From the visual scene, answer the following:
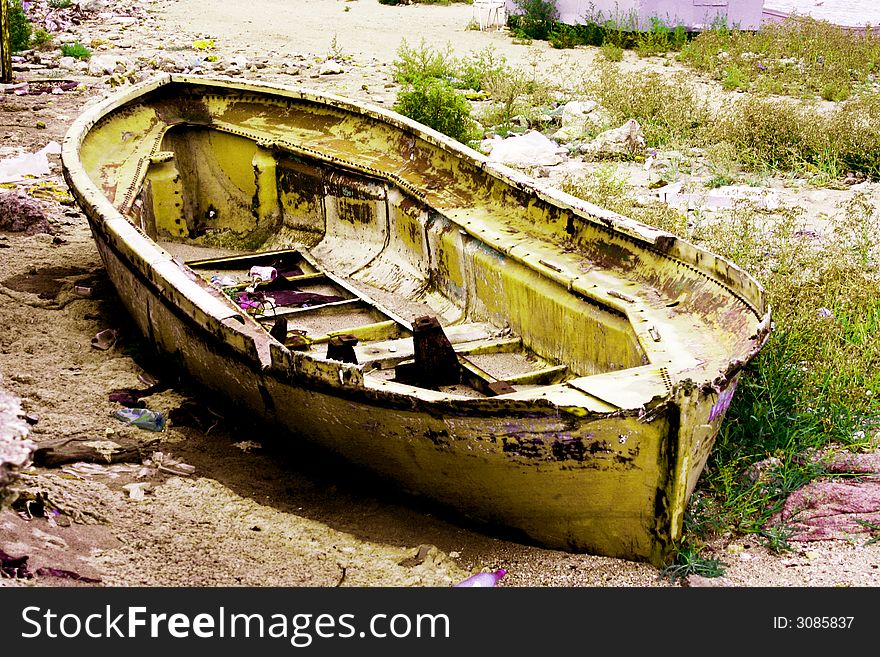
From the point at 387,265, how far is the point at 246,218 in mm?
1331

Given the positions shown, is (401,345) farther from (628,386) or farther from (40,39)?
(40,39)

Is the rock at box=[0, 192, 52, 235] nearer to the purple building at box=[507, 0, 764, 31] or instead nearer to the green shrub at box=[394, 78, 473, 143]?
the green shrub at box=[394, 78, 473, 143]

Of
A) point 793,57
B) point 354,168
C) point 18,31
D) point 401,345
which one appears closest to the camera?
point 401,345

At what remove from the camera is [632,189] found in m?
7.33

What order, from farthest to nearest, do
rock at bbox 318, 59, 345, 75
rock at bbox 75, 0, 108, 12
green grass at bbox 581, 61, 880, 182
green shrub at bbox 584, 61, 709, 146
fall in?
rock at bbox 75, 0, 108, 12, rock at bbox 318, 59, 345, 75, green shrub at bbox 584, 61, 709, 146, green grass at bbox 581, 61, 880, 182

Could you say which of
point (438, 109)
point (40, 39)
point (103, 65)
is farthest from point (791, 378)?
point (40, 39)

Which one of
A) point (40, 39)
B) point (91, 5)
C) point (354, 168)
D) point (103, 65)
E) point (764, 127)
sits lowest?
point (354, 168)

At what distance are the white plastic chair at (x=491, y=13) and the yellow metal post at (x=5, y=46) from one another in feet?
22.8

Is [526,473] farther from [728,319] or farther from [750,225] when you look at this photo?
[750,225]

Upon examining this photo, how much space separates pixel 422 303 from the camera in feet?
17.2

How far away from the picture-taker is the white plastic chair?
47.4 ft

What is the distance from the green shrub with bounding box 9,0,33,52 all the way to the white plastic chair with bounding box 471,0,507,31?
250 inches

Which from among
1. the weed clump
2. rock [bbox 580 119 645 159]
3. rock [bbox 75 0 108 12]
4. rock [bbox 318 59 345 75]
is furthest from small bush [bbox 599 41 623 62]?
rock [bbox 75 0 108 12]

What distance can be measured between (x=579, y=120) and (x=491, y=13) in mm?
6255
